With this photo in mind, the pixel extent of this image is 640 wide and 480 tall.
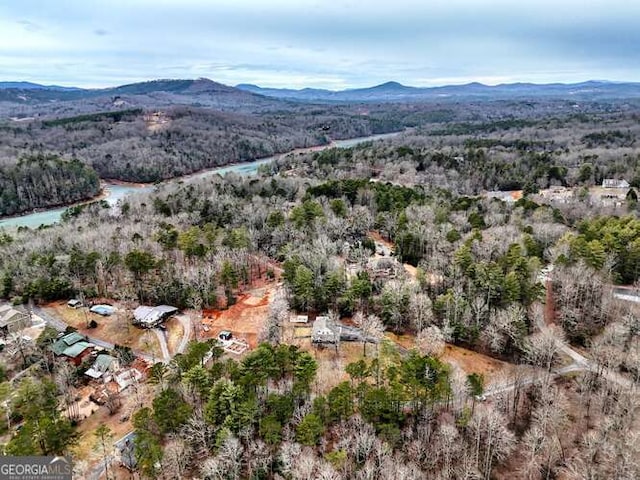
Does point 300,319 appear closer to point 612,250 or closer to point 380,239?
point 380,239

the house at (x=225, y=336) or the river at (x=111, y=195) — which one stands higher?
the house at (x=225, y=336)

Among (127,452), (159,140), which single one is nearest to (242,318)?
(127,452)

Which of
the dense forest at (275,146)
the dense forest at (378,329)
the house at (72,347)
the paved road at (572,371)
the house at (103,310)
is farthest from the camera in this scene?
the dense forest at (275,146)

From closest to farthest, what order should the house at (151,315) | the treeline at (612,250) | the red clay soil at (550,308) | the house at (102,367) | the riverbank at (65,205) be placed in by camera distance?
the house at (102,367) < the house at (151,315) < the red clay soil at (550,308) < the treeline at (612,250) < the riverbank at (65,205)

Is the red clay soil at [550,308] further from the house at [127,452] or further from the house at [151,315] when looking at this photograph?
the house at [127,452]

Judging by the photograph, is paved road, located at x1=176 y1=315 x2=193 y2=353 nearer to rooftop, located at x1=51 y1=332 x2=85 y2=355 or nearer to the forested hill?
rooftop, located at x1=51 y1=332 x2=85 y2=355

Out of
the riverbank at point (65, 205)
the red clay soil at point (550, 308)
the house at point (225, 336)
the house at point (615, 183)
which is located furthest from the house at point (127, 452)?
the house at point (615, 183)
